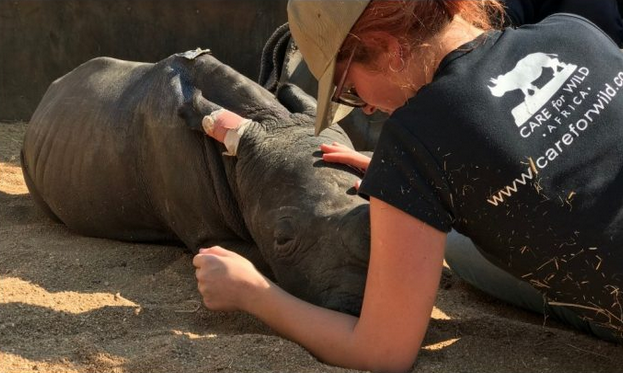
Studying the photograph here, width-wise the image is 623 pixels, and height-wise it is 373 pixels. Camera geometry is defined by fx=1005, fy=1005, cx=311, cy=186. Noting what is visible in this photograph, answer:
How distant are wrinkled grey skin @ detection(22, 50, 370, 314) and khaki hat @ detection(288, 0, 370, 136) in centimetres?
57

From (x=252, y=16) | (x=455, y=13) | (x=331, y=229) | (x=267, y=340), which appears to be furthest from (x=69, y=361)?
(x=252, y=16)

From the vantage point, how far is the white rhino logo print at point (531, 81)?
2.47 meters

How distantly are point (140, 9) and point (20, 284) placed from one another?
144 inches

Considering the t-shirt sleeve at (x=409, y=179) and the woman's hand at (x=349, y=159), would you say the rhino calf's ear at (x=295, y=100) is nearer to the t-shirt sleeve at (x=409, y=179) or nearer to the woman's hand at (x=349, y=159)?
the woman's hand at (x=349, y=159)

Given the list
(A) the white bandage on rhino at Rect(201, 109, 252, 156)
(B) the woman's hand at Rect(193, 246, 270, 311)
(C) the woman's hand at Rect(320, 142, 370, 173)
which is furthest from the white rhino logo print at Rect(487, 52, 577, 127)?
(A) the white bandage on rhino at Rect(201, 109, 252, 156)

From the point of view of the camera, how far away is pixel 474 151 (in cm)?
245

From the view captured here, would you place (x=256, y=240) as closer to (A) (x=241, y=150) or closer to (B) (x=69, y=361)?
(A) (x=241, y=150)

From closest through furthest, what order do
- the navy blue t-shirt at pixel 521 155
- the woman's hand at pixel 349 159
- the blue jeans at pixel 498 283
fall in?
the navy blue t-shirt at pixel 521 155 < the blue jeans at pixel 498 283 < the woman's hand at pixel 349 159

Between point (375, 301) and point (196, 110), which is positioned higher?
point (375, 301)

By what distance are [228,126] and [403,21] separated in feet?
4.96

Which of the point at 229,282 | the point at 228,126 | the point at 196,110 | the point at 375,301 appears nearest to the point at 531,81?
→ the point at 375,301

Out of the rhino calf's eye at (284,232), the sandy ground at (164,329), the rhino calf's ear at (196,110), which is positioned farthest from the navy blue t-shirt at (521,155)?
the rhino calf's ear at (196,110)

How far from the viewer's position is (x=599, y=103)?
2.54m

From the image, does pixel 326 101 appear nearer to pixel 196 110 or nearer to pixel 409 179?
pixel 409 179
